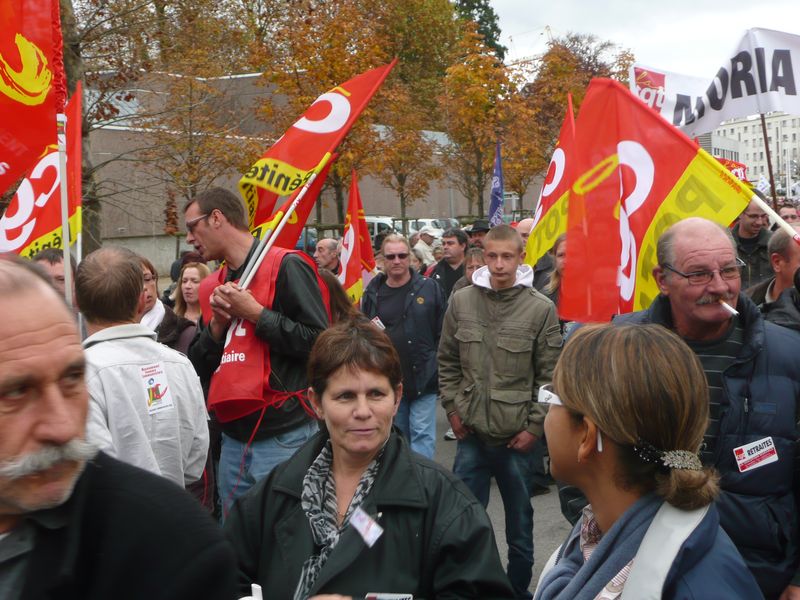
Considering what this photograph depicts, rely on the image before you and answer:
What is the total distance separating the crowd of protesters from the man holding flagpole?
0.01 m

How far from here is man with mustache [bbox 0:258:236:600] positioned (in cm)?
140

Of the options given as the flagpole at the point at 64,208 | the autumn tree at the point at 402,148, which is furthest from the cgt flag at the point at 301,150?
the autumn tree at the point at 402,148

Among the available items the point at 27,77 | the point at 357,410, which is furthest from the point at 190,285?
the point at 357,410

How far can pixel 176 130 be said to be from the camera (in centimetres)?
1962

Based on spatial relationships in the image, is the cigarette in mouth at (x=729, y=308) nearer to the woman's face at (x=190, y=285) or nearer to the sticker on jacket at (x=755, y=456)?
the sticker on jacket at (x=755, y=456)

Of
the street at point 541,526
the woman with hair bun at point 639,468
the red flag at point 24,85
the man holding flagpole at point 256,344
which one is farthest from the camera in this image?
the street at point 541,526

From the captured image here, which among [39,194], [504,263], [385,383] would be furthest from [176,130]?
Result: [385,383]

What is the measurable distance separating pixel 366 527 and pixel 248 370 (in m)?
1.97

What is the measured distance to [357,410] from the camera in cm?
300

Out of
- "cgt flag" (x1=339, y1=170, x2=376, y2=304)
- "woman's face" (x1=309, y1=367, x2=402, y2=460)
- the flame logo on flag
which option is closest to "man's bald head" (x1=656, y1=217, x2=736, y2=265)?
"woman's face" (x1=309, y1=367, x2=402, y2=460)

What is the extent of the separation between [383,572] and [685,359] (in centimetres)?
106

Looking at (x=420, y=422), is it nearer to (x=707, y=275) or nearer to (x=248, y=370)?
(x=248, y=370)

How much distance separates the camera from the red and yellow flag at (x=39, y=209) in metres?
5.81

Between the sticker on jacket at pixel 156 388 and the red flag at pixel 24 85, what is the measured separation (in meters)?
1.64
